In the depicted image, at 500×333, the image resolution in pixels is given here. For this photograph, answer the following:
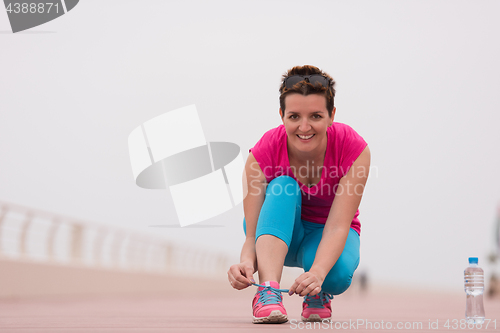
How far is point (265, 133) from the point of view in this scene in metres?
3.38

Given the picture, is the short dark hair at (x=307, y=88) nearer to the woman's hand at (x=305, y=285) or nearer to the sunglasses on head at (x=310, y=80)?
the sunglasses on head at (x=310, y=80)

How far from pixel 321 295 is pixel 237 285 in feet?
2.36

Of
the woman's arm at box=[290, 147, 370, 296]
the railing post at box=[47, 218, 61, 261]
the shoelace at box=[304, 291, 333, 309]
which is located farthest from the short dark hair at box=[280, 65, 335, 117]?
the railing post at box=[47, 218, 61, 261]

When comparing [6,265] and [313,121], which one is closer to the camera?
[313,121]

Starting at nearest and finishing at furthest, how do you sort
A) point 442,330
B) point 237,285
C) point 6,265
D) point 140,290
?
1. point 442,330
2. point 237,285
3. point 6,265
4. point 140,290

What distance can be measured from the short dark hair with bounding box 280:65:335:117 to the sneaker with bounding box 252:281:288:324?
2.87ft

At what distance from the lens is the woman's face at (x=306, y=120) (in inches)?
118

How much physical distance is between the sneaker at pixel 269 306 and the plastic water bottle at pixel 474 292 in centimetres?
98

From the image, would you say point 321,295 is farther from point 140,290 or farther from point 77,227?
point 140,290

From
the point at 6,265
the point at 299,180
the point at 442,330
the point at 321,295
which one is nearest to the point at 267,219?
the point at 299,180

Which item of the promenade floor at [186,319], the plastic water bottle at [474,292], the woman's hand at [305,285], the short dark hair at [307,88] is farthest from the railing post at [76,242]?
the woman's hand at [305,285]

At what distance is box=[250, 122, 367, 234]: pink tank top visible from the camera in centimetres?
315

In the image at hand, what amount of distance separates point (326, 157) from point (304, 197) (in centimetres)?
25

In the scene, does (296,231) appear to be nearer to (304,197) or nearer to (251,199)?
(304,197)
